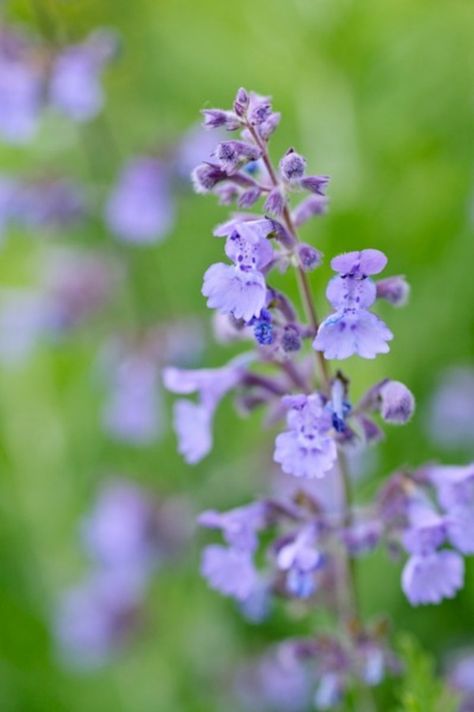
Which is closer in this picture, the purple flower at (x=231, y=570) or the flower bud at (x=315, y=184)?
the flower bud at (x=315, y=184)

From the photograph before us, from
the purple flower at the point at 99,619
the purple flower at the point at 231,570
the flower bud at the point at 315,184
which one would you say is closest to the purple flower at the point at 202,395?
the purple flower at the point at 231,570

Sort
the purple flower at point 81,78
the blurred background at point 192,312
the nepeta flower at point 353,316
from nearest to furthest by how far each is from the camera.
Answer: the nepeta flower at point 353,316 < the purple flower at point 81,78 < the blurred background at point 192,312

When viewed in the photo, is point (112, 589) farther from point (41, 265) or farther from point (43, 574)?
point (41, 265)

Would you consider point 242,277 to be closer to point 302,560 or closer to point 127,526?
point 302,560

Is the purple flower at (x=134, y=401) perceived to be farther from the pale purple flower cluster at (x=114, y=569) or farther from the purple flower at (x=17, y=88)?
the purple flower at (x=17, y=88)

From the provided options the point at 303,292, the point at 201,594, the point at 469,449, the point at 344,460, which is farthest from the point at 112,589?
the point at 303,292

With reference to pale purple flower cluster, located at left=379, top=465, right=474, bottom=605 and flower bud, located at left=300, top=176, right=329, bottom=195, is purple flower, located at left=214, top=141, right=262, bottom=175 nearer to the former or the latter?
flower bud, located at left=300, top=176, right=329, bottom=195
